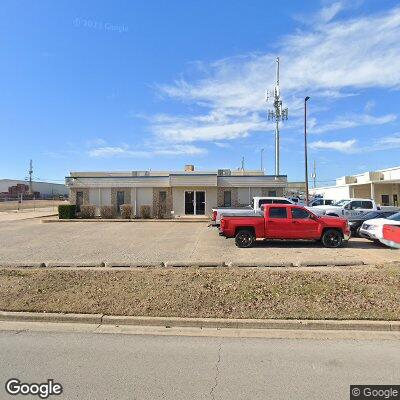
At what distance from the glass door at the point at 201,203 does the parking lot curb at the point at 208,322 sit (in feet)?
75.6

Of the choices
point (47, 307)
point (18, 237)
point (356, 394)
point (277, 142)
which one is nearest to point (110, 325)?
point (47, 307)

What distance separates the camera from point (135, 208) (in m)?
29.3

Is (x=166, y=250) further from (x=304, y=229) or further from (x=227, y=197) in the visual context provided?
(x=227, y=197)

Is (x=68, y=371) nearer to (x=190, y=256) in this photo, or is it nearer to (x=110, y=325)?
→ (x=110, y=325)

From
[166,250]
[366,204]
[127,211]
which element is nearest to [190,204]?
[127,211]

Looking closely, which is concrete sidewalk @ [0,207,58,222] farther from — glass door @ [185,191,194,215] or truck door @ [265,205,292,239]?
truck door @ [265,205,292,239]

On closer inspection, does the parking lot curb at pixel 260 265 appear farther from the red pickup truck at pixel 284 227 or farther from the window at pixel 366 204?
the window at pixel 366 204

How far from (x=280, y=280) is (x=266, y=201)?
1285 cm

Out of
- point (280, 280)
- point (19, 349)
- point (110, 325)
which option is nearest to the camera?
point (19, 349)

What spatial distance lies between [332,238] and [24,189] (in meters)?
110

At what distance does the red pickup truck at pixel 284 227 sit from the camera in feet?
44.0

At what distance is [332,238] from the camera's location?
13.5 metres

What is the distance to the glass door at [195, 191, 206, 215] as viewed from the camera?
29.0 metres

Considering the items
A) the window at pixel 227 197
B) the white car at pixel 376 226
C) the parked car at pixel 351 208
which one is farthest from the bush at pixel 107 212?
the white car at pixel 376 226
